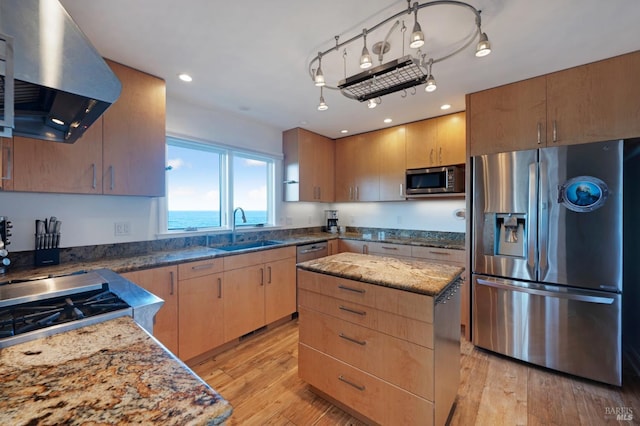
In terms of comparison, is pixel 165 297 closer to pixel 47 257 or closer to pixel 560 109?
pixel 47 257

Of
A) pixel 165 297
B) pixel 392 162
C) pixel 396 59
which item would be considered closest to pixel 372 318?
pixel 396 59

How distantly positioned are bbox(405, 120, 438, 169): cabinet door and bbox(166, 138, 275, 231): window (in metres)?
1.87

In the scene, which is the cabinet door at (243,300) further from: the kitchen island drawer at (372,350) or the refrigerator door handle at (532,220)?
the refrigerator door handle at (532,220)

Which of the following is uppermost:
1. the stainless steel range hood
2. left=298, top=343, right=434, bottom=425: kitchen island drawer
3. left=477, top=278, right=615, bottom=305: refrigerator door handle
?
the stainless steel range hood

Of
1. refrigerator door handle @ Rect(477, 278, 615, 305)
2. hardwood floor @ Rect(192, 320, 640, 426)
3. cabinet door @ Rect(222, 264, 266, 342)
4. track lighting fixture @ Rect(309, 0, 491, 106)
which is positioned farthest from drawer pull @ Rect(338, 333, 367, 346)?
refrigerator door handle @ Rect(477, 278, 615, 305)

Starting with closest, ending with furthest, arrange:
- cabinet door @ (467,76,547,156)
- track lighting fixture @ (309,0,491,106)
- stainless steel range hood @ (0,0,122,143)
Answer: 1. stainless steel range hood @ (0,0,122,143)
2. track lighting fixture @ (309,0,491,106)
3. cabinet door @ (467,76,547,156)

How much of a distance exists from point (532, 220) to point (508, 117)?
0.94 meters

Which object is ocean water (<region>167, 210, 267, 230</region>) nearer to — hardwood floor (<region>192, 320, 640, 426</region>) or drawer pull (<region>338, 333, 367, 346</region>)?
hardwood floor (<region>192, 320, 640, 426</region>)

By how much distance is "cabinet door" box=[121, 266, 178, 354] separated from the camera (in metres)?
1.98

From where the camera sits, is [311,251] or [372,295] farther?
[311,251]

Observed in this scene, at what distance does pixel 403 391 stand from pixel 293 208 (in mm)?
2856

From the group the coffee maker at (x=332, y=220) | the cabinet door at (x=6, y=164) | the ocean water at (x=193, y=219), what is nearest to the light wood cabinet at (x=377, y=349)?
the ocean water at (x=193, y=219)

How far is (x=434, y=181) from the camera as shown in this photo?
3.16m

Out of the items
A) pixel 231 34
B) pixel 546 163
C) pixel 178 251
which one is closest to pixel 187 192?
pixel 178 251
